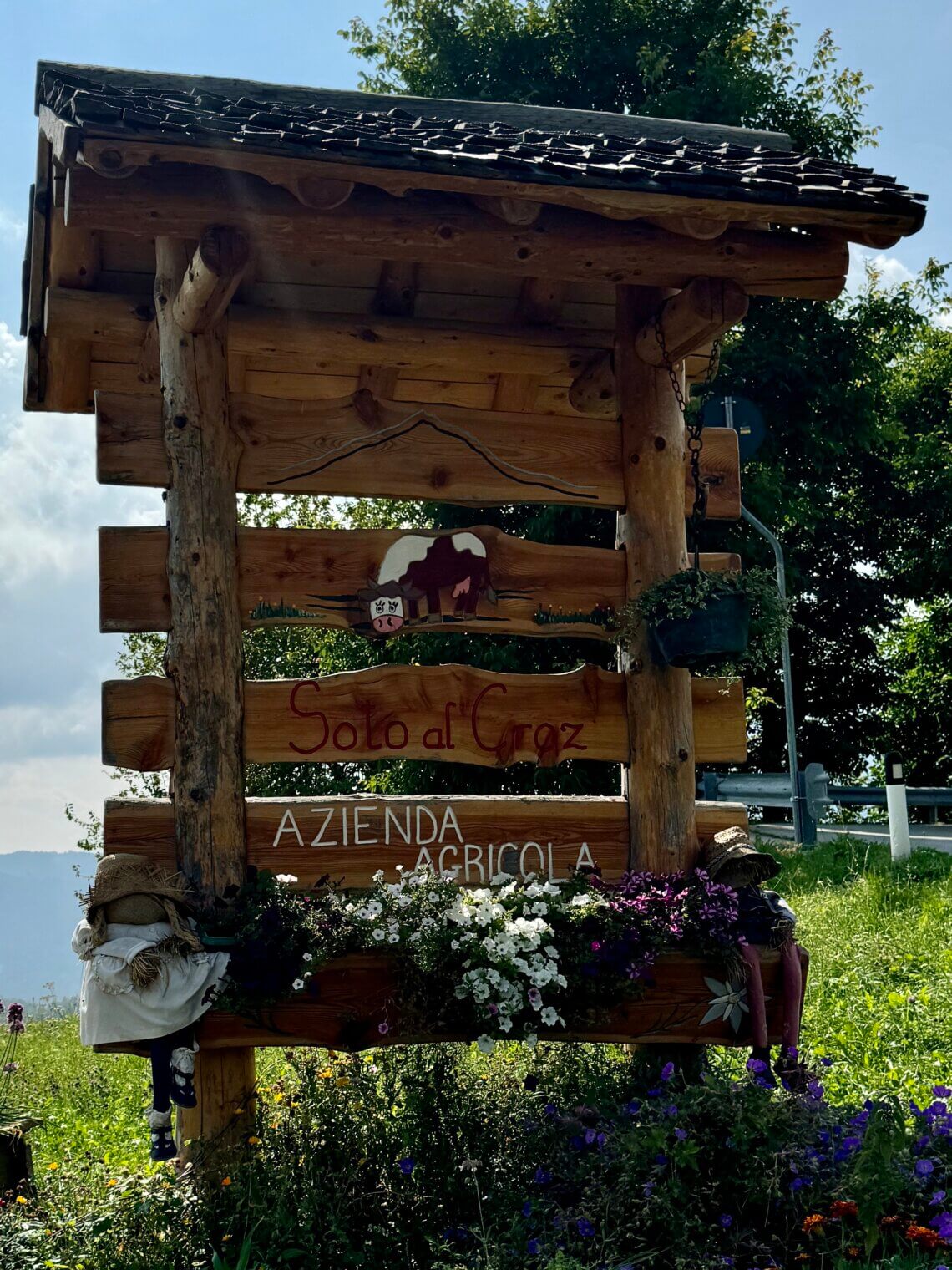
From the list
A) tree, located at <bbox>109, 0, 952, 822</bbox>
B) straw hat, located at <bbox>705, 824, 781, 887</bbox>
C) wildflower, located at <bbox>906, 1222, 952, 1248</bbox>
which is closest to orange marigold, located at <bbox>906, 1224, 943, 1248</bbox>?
wildflower, located at <bbox>906, 1222, 952, 1248</bbox>

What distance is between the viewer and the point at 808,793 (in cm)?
1361

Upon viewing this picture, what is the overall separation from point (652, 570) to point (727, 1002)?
74.1 inches

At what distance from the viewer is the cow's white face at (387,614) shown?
5.60 m

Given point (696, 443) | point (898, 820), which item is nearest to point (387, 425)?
point (696, 443)

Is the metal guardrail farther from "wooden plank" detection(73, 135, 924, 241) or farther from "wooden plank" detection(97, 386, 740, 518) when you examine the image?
"wooden plank" detection(73, 135, 924, 241)

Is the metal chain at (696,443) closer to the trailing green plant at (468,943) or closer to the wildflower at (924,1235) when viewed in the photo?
the trailing green plant at (468,943)

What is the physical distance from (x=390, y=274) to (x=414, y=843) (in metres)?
2.60

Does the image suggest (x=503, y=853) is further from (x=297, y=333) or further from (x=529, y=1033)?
(x=297, y=333)

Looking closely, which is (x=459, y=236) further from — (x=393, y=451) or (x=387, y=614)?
(x=387, y=614)

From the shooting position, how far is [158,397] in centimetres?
547

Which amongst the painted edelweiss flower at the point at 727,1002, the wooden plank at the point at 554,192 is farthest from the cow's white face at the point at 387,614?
the painted edelweiss flower at the point at 727,1002

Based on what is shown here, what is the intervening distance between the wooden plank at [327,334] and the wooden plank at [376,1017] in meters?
2.67

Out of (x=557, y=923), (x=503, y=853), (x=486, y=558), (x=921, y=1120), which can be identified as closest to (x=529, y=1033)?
(x=557, y=923)

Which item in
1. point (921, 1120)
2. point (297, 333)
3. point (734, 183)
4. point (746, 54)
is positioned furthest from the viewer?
point (746, 54)
